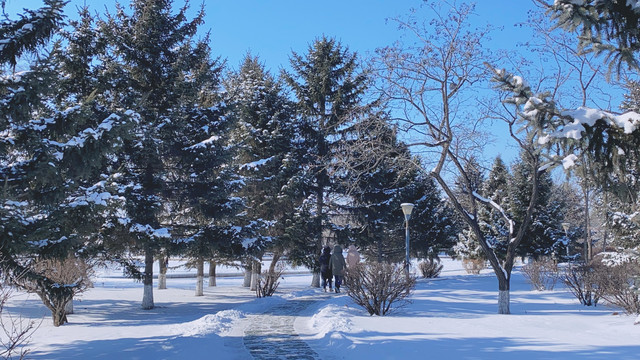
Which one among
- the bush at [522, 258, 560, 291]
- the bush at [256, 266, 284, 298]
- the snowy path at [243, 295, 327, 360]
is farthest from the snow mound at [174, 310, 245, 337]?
the bush at [522, 258, 560, 291]

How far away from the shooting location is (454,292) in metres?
19.3

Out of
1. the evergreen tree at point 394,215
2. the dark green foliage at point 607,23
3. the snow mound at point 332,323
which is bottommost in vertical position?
the snow mound at point 332,323

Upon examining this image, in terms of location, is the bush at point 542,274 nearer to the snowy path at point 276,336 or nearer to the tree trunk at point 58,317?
the snowy path at point 276,336

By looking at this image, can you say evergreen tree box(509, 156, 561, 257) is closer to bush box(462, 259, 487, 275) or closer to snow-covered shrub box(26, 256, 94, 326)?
bush box(462, 259, 487, 275)

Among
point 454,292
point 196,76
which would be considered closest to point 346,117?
point 196,76

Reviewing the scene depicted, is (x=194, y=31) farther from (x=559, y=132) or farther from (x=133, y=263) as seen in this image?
(x=559, y=132)

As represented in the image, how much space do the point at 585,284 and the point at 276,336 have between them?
990cm

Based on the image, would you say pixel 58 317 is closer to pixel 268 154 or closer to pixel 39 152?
pixel 39 152

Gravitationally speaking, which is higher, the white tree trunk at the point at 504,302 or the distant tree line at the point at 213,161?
the distant tree line at the point at 213,161

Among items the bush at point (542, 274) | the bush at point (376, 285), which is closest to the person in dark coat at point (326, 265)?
the bush at point (376, 285)

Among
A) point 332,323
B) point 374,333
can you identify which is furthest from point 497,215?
point 374,333

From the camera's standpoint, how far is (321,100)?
24578 millimetres

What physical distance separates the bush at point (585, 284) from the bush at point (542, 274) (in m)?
3.42

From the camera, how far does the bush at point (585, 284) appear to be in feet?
46.3
